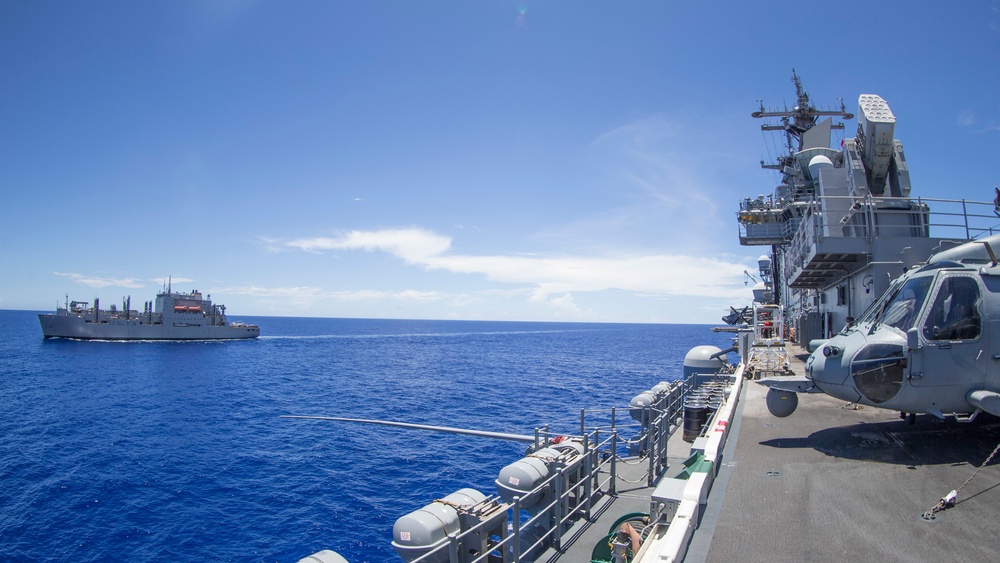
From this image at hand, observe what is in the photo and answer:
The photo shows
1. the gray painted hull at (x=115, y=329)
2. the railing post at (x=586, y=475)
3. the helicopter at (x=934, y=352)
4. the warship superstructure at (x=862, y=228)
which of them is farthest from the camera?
the gray painted hull at (x=115, y=329)

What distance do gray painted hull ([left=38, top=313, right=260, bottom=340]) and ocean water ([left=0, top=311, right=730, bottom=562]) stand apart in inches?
1733

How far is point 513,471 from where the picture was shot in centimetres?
851

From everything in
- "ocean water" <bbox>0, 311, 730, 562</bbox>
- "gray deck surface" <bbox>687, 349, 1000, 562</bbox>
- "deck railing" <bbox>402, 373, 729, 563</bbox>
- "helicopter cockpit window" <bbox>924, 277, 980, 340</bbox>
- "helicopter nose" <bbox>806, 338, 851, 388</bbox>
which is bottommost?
"ocean water" <bbox>0, 311, 730, 562</bbox>

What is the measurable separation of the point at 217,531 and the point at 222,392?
1360 inches

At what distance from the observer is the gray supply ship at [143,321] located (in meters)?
A: 98.8

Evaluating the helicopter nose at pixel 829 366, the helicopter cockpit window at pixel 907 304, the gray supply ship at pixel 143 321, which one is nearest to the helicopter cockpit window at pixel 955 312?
the helicopter cockpit window at pixel 907 304

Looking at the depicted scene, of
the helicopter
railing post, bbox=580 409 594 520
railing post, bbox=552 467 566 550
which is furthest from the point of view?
railing post, bbox=580 409 594 520

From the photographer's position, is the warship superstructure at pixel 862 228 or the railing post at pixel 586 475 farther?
the warship superstructure at pixel 862 228

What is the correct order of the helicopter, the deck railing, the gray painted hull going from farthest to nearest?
the gray painted hull
the helicopter
the deck railing

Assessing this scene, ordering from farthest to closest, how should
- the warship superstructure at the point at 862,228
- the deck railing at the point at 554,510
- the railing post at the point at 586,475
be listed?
the warship superstructure at the point at 862,228
the railing post at the point at 586,475
the deck railing at the point at 554,510

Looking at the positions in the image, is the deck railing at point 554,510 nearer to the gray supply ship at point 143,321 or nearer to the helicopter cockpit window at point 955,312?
the helicopter cockpit window at point 955,312

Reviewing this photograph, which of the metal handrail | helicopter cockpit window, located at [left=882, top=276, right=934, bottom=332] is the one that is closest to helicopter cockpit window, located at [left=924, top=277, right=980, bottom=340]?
helicopter cockpit window, located at [left=882, top=276, right=934, bottom=332]

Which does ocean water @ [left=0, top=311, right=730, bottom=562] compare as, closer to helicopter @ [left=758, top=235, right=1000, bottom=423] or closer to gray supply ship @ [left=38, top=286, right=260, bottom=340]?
helicopter @ [left=758, top=235, right=1000, bottom=423]

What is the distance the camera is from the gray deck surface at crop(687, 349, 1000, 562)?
4.59m
